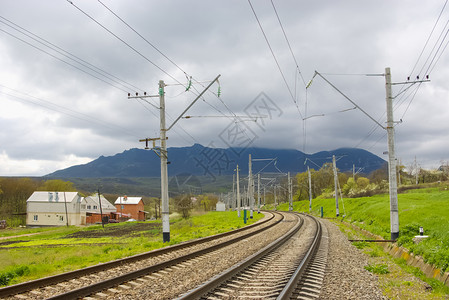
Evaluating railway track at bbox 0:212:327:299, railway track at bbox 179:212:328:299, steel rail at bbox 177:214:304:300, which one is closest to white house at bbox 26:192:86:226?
railway track at bbox 0:212:327:299

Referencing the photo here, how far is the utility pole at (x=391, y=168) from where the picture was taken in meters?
19.3

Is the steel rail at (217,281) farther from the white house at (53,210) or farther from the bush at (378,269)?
the white house at (53,210)

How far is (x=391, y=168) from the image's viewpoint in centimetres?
1983

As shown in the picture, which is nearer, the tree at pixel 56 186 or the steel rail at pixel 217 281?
the steel rail at pixel 217 281

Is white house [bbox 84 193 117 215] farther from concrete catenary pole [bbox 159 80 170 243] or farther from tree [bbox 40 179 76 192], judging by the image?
concrete catenary pole [bbox 159 80 170 243]

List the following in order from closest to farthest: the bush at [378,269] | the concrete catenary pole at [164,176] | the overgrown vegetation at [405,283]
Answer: the overgrown vegetation at [405,283], the bush at [378,269], the concrete catenary pole at [164,176]

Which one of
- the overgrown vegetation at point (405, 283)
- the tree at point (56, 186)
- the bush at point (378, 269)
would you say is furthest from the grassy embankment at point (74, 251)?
the tree at point (56, 186)

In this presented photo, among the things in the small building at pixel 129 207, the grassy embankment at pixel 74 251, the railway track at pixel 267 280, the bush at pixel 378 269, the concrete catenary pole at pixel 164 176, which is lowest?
the small building at pixel 129 207

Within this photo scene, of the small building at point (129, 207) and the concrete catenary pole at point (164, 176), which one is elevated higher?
the concrete catenary pole at point (164, 176)

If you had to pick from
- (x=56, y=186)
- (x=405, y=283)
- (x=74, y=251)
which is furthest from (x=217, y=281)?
(x=56, y=186)

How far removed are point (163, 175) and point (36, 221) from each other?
283 ft

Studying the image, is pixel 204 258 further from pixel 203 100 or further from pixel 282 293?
pixel 203 100

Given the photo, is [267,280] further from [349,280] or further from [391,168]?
[391,168]

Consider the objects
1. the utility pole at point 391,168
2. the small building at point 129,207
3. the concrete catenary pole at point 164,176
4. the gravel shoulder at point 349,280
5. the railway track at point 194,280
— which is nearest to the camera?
the railway track at point 194,280
